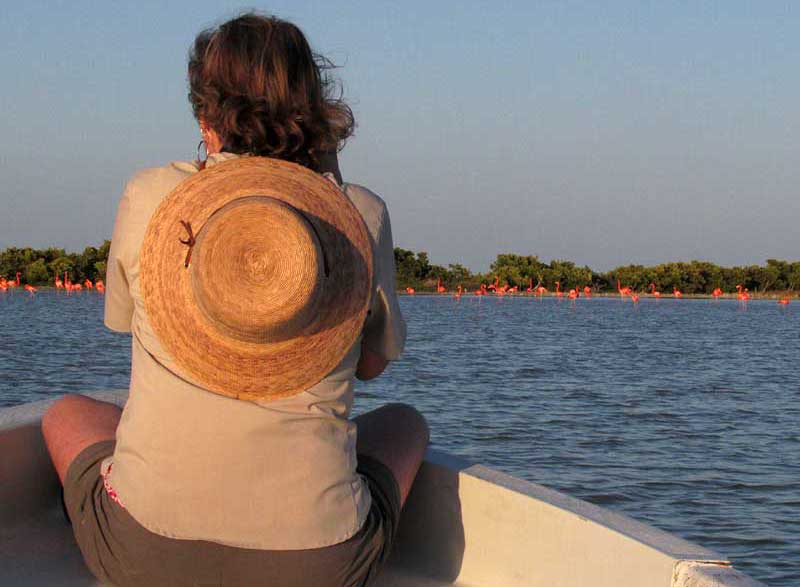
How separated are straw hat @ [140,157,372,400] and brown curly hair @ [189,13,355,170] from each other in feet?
0.30

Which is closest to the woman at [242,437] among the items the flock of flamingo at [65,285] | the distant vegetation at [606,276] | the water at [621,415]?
the water at [621,415]

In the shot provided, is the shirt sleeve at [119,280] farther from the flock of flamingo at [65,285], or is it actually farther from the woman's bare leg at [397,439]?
the flock of flamingo at [65,285]

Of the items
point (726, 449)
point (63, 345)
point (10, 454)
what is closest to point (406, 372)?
point (726, 449)

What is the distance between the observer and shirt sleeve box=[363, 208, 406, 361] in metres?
1.70

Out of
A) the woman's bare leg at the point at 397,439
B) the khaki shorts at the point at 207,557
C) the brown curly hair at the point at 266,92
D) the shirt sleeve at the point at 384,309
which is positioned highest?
the brown curly hair at the point at 266,92

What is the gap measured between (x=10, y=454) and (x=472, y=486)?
0.96 meters

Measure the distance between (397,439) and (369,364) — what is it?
25 centimetres

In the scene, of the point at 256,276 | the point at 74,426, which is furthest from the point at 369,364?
the point at 74,426

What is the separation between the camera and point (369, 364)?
1820 millimetres

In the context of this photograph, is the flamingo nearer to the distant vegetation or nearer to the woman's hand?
the distant vegetation

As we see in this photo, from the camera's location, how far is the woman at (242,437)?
1.60 meters

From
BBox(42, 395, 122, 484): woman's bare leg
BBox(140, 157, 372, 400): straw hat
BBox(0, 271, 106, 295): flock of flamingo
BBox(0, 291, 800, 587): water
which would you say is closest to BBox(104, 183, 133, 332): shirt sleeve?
BBox(140, 157, 372, 400): straw hat

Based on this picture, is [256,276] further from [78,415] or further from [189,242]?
[78,415]

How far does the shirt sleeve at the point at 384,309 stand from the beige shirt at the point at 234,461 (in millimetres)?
18
